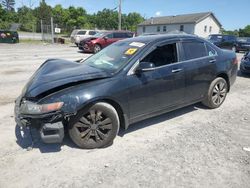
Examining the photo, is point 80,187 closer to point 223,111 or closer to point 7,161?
point 7,161

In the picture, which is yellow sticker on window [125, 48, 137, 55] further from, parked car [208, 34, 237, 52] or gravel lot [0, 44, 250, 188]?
parked car [208, 34, 237, 52]

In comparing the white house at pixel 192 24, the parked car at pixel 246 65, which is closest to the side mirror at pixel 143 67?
the parked car at pixel 246 65

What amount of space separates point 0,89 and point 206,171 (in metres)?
6.02

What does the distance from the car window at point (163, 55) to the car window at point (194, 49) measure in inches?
12.1

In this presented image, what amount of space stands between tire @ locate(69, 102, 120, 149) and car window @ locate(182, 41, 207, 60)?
2047 millimetres

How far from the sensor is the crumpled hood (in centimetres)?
365

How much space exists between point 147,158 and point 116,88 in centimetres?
111

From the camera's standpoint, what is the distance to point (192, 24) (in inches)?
2007

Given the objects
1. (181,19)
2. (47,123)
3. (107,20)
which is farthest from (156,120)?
(107,20)

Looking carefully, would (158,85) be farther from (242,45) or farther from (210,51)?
(242,45)

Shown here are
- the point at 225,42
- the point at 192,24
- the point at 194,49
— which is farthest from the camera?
the point at 192,24

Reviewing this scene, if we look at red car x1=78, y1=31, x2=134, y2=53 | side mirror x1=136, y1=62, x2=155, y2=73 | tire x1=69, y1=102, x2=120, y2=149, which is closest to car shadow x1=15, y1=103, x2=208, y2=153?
tire x1=69, y1=102, x2=120, y2=149

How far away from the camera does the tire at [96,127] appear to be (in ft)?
12.4

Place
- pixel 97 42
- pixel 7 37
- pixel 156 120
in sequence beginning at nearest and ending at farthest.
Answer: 1. pixel 156 120
2. pixel 97 42
3. pixel 7 37
